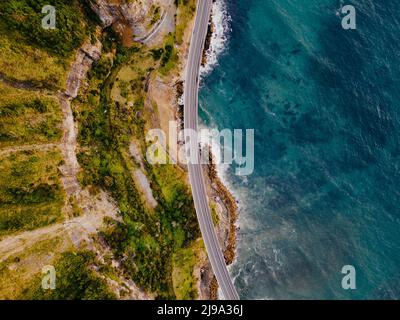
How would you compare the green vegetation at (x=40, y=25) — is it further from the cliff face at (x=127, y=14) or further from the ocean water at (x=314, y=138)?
the ocean water at (x=314, y=138)

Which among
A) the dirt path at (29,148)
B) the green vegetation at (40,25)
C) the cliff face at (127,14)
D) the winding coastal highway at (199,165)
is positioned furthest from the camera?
the winding coastal highway at (199,165)

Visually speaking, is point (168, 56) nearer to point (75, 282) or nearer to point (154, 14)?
point (154, 14)

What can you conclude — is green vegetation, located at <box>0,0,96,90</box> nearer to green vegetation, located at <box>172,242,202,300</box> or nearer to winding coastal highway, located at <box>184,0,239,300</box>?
winding coastal highway, located at <box>184,0,239,300</box>

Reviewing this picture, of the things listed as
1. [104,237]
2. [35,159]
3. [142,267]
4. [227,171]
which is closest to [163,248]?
[142,267]

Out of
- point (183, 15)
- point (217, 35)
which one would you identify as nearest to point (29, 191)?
point (183, 15)

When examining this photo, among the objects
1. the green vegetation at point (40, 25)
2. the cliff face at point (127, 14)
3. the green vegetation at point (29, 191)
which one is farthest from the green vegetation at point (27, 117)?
the cliff face at point (127, 14)

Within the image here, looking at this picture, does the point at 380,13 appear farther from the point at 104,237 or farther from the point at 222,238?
the point at 104,237
